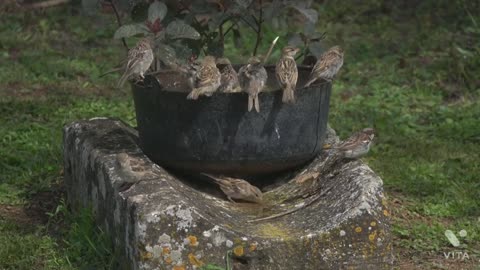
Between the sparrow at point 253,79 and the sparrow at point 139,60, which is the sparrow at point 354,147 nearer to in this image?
the sparrow at point 253,79

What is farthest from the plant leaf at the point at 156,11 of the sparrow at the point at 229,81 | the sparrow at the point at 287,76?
the sparrow at the point at 287,76

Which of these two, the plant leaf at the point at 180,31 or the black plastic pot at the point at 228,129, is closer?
the black plastic pot at the point at 228,129

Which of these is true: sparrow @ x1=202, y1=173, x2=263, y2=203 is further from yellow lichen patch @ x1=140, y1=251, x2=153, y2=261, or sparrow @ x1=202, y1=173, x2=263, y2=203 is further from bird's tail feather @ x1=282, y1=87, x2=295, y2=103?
yellow lichen patch @ x1=140, y1=251, x2=153, y2=261

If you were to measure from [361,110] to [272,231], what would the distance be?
4637 mm

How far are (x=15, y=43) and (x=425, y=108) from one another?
4991 mm

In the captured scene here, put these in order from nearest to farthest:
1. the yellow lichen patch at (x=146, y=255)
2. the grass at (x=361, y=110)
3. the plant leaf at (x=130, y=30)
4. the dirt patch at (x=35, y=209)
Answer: the yellow lichen patch at (x=146, y=255)
the plant leaf at (x=130, y=30)
the grass at (x=361, y=110)
the dirt patch at (x=35, y=209)

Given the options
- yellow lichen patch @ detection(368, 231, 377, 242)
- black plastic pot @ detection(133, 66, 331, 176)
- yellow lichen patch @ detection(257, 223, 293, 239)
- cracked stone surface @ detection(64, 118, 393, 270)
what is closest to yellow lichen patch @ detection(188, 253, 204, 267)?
cracked stone surface @ detection(64, 118, 393, 270)

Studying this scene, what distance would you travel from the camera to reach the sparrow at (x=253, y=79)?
6.55m

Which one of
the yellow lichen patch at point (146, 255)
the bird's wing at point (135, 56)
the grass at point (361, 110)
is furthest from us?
the grass at point (361, 110)

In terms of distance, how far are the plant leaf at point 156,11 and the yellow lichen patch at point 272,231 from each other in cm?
147

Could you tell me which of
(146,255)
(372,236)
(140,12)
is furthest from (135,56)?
(372,236)

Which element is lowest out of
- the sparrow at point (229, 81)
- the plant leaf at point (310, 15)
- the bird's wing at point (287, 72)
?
the sparrow at point (229, 81)

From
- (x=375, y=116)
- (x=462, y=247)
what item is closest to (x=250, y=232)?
(x=462, y=247)

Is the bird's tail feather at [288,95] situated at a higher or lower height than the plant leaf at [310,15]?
lower
